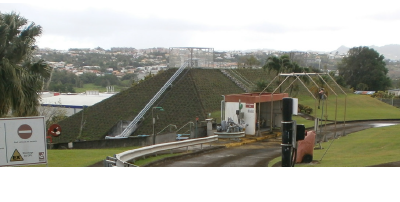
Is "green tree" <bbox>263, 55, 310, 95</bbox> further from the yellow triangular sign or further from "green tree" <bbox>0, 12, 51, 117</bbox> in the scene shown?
the yellow triangular sign

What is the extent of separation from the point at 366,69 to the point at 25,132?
269ft

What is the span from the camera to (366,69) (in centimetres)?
8325

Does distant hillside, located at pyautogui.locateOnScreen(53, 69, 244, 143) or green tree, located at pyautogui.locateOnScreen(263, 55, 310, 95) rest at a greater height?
green tree, located at pyautogui.locateOnScreen(263, 55, 310, 95)

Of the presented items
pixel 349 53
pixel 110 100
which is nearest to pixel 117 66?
pixel 349 53

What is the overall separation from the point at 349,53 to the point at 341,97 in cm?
3962

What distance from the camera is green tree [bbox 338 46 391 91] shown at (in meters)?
81.3

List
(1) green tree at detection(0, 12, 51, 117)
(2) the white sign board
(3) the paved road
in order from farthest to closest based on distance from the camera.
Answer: (1) green tree at detection(0, 12, 51, 117)
(3) the paved road
(2) the white sign board

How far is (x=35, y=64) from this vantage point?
54.5 feet

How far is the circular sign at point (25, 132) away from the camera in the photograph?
956cm

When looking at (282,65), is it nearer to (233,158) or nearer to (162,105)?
(162,105)

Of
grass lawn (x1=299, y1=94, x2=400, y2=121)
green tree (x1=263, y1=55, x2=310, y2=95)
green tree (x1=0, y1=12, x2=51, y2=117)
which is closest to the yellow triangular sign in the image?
green tree (x1=0, y1=12, x2=51, y2=117)

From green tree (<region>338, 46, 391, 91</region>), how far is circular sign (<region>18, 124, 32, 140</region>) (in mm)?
79952

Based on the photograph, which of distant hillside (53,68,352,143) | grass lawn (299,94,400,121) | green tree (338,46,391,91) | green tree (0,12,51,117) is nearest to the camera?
green tree (0,12,51,117)
